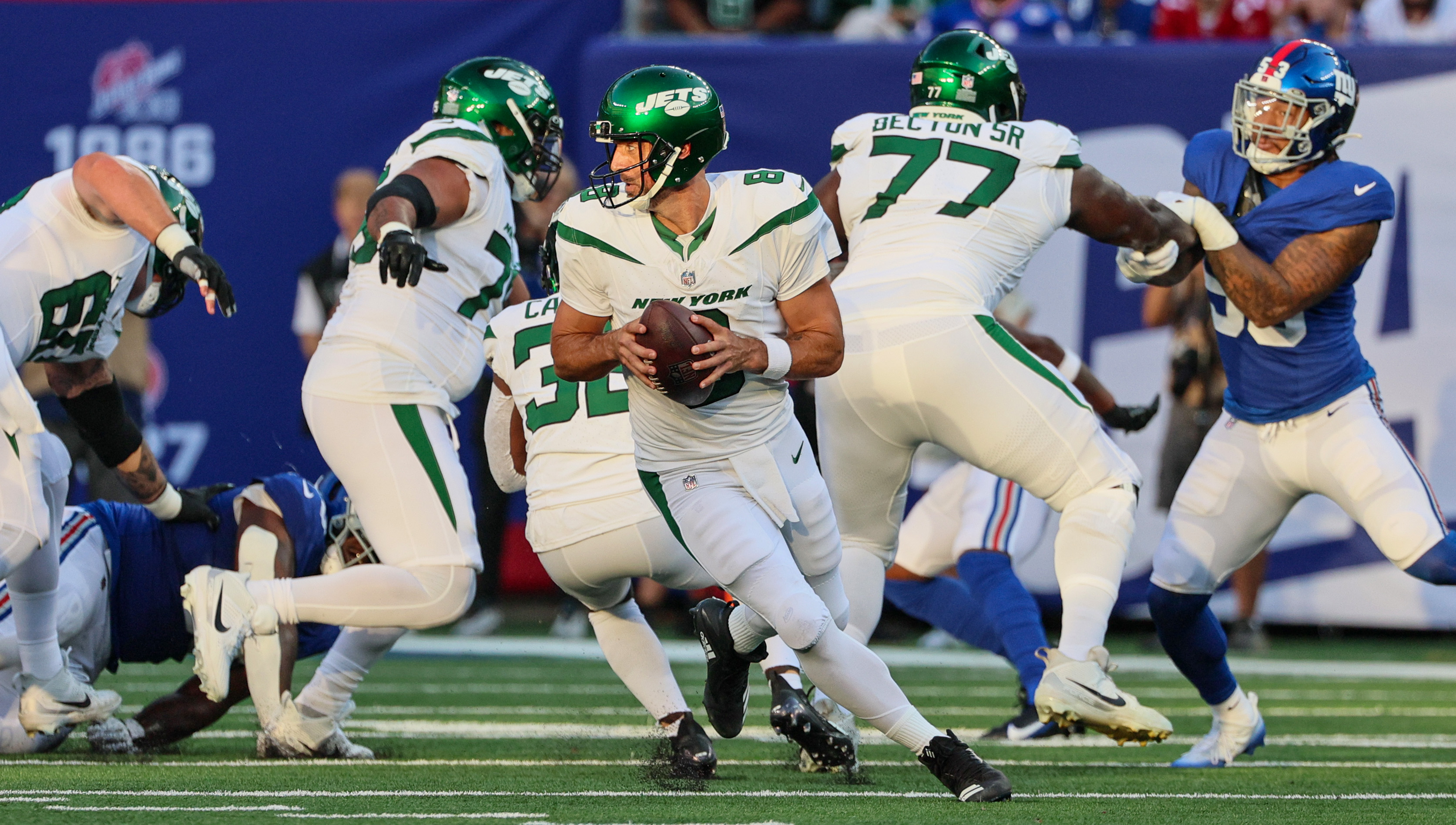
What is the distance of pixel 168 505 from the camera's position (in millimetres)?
4777

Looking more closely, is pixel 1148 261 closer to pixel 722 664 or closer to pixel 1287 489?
pixel 1287 489

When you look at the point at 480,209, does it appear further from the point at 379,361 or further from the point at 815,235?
the point at 815,235

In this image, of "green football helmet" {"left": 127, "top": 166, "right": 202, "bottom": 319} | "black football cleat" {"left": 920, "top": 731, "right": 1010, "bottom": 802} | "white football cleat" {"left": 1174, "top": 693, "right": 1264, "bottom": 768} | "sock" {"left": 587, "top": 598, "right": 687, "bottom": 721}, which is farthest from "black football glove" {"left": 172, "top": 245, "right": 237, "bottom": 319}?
"white football cleat" {"left": 1174, "top": 693, "right": 1264, "bottom": 768}

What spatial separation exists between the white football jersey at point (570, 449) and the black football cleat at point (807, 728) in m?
0.53

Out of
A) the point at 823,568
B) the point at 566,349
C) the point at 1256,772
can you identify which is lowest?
the point at 1256,772

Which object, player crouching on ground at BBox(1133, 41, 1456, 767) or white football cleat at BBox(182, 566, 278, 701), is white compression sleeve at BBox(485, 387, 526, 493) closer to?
white football cleat at BBox(182, 566, 278, 701)

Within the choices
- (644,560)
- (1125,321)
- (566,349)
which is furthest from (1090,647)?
(1125,321)

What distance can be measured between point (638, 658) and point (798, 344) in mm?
1076

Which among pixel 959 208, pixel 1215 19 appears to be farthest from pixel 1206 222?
pixel 1215 19

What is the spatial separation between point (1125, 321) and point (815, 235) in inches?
194

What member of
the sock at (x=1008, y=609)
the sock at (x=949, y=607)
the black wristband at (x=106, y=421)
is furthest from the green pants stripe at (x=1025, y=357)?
the black wristband at (x=106, y=421)

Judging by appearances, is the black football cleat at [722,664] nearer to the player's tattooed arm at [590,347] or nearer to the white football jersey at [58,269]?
the player's tattooed arm at [590,347]

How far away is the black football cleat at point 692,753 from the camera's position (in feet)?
13.3

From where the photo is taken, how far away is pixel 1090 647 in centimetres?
400
